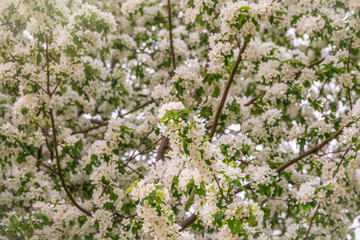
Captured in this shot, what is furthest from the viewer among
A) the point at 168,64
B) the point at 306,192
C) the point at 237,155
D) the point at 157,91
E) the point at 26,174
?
the point at 168,64

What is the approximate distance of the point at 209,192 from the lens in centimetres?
366

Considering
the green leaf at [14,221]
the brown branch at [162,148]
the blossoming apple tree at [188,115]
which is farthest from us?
the brown branch at [162,148]

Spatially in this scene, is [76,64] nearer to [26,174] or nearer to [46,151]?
[26,174]

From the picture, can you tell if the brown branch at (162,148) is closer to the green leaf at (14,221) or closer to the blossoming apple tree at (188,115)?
the blossoming apple tree at (188,115)

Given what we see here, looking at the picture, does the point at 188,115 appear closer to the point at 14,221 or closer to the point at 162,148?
the point at 162,148

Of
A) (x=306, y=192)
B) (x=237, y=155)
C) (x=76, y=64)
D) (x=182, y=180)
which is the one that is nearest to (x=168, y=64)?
(x=76, y=64)

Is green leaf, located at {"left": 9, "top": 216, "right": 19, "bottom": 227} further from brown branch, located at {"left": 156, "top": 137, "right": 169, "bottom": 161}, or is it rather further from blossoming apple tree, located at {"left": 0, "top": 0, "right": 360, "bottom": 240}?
brown branch, located at {"left": 156, "top": 137, "right": 169, "bottom": 161}

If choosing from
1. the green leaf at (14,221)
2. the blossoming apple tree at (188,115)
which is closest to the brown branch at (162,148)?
the blossoming apple tree at (188,115)

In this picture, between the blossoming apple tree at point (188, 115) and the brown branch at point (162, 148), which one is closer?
the blossoming apple tree at point (188, 115)

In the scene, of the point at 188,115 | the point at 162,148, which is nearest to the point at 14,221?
the point at 162,148

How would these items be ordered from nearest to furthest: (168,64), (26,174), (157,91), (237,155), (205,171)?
1. (205,171)
2. (237,155)
3. (157,91)
4. (26,174)
5. (168,64)

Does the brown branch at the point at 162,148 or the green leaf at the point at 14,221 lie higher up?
the brown branch at the point at 162,148

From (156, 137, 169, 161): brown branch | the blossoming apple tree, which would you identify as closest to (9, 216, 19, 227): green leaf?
the blossoming apple tree

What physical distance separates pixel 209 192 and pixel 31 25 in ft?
9.70
